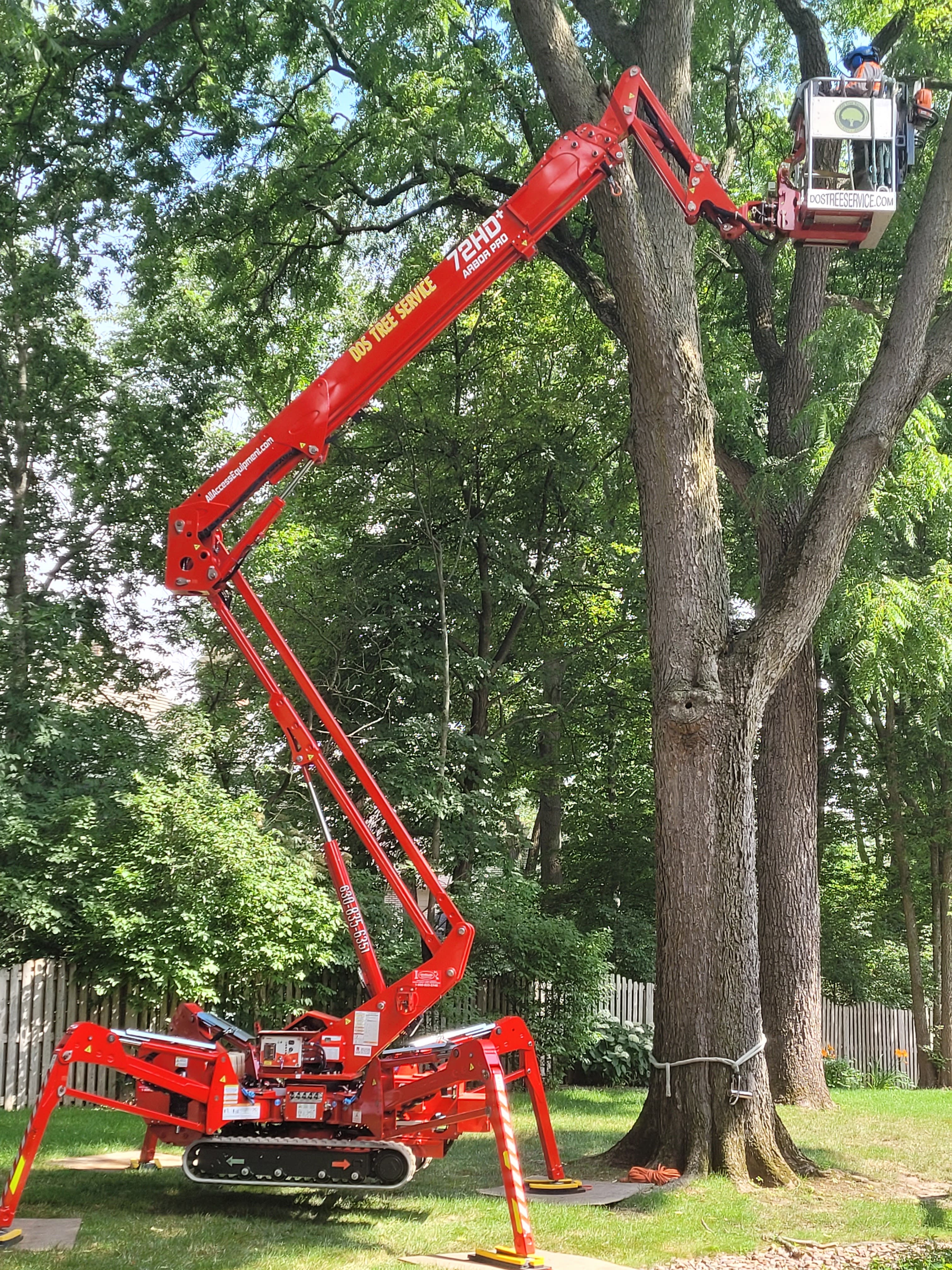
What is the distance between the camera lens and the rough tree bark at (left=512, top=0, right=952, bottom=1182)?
28.0ft

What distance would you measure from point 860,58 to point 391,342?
11.5 ft

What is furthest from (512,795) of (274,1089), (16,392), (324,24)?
(274,1089)

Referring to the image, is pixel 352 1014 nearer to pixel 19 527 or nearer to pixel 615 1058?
pixel 615 1058

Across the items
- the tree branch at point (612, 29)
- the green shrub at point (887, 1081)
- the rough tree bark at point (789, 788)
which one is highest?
the tree branch at point (612, 29)

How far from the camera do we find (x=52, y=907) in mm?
11508

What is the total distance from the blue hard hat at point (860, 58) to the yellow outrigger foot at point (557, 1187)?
24.5 feet

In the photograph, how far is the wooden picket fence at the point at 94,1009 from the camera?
36.8ft

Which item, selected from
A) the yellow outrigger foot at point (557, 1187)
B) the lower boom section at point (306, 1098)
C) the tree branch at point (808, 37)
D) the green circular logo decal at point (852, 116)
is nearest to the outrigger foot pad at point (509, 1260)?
the lower boom section at point (306, 1098)

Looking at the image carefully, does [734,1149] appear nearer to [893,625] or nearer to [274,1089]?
[274,1089]

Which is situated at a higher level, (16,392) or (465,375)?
(465,375)

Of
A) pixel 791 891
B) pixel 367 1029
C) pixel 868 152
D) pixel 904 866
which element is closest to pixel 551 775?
pixel 904 866

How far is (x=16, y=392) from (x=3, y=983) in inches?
319

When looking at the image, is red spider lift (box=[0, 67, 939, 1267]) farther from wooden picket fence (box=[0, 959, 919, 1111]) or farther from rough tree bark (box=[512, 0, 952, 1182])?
wooden picket fence (box=[0, 959, 919, 1111])

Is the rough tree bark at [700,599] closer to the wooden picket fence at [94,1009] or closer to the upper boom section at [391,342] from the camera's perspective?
the upper boom section at [391,342]
